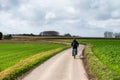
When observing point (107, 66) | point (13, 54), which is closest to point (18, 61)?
point (107, 66)

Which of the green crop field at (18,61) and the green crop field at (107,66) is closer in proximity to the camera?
the green crop field at (107,66)

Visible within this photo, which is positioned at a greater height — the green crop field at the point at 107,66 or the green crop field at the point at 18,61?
the green crop field at the point at 107,66

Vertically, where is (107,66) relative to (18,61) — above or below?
above

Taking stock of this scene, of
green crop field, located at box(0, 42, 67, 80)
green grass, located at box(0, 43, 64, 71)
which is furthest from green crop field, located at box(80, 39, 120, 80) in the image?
green grass, located at box(0, 43, 64, 71)

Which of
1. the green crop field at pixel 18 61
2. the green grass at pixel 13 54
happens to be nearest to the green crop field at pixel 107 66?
the green crop field at pixel 18 61

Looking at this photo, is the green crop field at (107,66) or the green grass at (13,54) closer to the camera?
the green crop field at (107,66)

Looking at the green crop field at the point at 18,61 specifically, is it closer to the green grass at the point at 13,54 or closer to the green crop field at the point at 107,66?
the green grass at the point at 13,54

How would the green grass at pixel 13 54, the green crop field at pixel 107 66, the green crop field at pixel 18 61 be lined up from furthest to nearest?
the green grass at pixel 13 54 < the green crop field at pixel 18 61 < the green crop field at pixel 107 66

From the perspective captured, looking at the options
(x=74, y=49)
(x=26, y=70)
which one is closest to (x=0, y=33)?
(x=74, y=49)

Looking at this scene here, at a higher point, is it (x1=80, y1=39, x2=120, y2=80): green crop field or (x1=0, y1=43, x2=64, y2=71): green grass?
(x1=80, y1=39, x2=120, y2=80): green crop field

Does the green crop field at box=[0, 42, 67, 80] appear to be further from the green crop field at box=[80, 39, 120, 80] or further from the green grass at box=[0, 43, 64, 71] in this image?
the green crop field at box=[80, 39, 120, 80]

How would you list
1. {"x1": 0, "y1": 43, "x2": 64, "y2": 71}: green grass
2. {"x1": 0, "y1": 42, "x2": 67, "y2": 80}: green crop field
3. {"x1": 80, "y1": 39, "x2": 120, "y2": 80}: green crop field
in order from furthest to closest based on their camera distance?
{"x1": 0, "y1": 43, "x2": 64, "y2": 71}: green grass, {"x1": 0, "y1": 42, "x2": 67, "y2": 80}: green crop field, {"x1": 80, "y1": 39, "x2": 120, "y2": 80}: green crop field

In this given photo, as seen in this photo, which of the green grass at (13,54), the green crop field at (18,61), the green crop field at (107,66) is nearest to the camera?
the green crop field at (107,66)

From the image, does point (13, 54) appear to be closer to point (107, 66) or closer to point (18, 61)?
point (18, 61)
